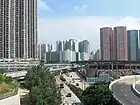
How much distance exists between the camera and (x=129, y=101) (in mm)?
36938

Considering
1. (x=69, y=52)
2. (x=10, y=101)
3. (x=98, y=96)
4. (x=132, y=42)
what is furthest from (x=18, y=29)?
(x=69, y=52)

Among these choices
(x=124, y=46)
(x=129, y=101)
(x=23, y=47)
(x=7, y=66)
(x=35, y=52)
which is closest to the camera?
(x=129, y=101)

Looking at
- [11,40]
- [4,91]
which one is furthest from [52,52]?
[4,91]

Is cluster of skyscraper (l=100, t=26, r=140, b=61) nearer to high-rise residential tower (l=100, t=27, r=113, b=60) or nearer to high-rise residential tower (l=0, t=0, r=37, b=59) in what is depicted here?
high-rise residential tower (l=100, t=27, r=113, b=60)

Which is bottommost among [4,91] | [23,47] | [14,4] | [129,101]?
[129,101]

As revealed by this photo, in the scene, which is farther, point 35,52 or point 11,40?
point 35,52

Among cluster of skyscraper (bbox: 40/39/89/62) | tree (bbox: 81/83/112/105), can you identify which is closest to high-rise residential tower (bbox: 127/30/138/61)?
cluster of skyscraper (bbox: 40/39/89/62)

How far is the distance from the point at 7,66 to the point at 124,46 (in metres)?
63.4

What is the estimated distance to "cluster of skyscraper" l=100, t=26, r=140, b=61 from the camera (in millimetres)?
132250

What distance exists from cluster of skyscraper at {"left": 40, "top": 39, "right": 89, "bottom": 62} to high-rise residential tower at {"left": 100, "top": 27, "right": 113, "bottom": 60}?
30.9 meters

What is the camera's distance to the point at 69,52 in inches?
6718

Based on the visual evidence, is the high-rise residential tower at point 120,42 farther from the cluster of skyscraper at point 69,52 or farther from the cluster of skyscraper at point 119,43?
the cluster of skyscraper at point 69,52

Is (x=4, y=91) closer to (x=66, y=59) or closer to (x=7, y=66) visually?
(x=7, y=66)

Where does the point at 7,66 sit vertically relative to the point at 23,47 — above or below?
below
